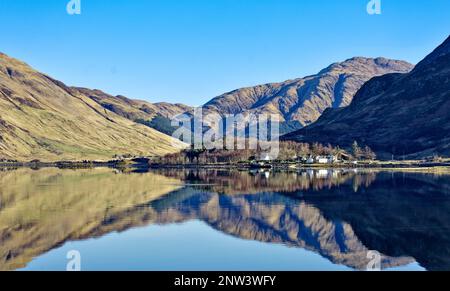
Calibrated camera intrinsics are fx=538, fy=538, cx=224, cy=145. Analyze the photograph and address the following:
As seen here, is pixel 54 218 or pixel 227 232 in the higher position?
pixel 54 218

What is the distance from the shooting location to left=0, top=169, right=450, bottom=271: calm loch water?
158 ft

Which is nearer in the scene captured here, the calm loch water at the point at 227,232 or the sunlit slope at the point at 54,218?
the calm loch water at the point at 227,232

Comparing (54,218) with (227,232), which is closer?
(227,232)

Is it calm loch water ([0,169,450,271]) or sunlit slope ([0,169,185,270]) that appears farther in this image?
sunlit slope ([0,169,185,270])

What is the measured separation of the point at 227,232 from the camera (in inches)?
2591

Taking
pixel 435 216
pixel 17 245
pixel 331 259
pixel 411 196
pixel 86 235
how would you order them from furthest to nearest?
pixel 411 196, pixel 435 216, pixel 86 235, pixel 17 245, pixel 331 259

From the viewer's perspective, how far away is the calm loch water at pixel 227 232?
1898 inches

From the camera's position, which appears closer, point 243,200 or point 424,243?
point 424,243
